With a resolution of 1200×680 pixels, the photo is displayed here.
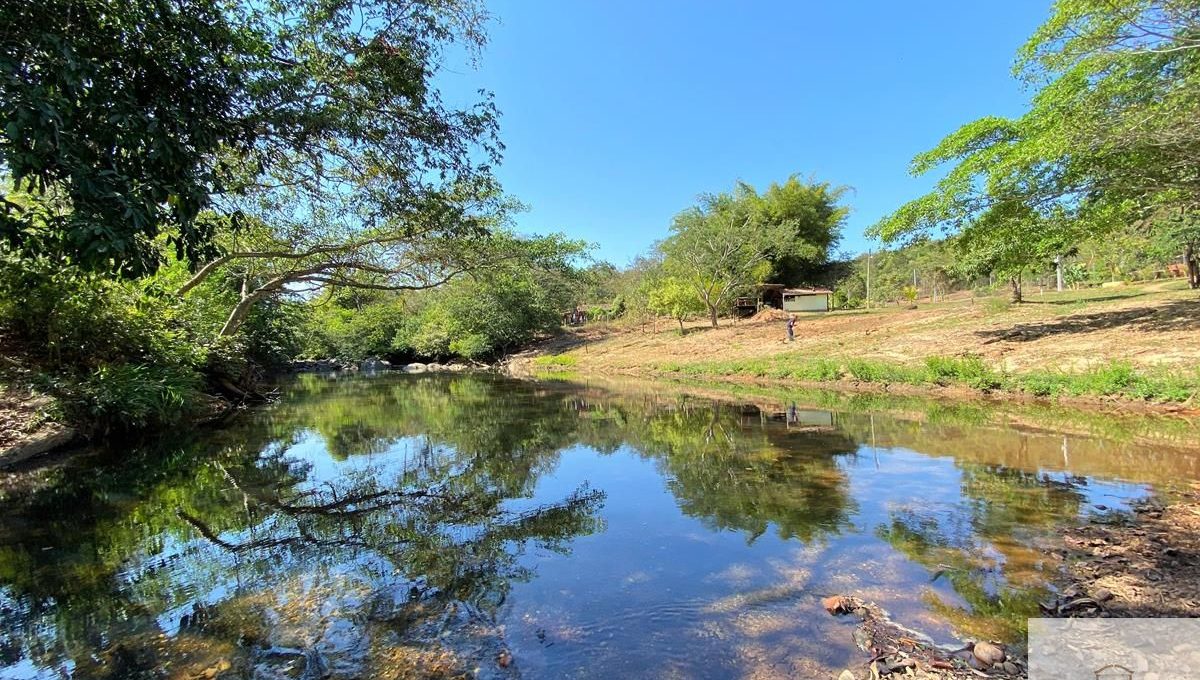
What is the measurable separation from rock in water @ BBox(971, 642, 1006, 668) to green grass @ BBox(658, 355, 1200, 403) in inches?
443

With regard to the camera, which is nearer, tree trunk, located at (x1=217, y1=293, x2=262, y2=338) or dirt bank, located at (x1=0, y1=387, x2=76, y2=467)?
dirt bank, located at (x1=0, y1=387, x2=76, y2=467)

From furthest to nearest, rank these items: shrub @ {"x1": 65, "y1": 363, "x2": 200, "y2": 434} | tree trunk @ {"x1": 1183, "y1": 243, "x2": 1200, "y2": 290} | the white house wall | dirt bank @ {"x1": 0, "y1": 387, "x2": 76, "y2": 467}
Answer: the white house wall
tree trunk @ {"x1": 1183, "y1": 243, "x2": 1200, "y2": 290}
shrub @ {"x1": 65, "y1": 363, "x2": 200, "y2": 434}
dirt bank @ {"x1": 0, "y1": 387, "x2": 76, "y2": 467}

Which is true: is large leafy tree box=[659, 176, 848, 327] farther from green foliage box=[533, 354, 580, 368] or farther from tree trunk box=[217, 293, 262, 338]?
tree trunk box=[217, 293, 262, 338]

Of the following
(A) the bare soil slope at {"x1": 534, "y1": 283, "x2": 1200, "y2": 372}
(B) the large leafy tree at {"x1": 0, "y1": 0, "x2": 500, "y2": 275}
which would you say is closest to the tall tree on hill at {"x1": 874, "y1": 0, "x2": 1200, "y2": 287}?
(A) the bare soil slope at {"x1": 534, "y1": 283, "x2": 1200, "y2": 372}

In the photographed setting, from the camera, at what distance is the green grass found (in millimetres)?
11094

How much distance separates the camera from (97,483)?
8453mm

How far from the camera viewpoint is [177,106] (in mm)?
4883

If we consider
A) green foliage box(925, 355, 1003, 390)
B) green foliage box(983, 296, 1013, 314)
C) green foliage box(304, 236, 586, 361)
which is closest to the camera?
green foliage box(925, 355, 1003, 390)

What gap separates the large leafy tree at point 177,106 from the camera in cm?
357

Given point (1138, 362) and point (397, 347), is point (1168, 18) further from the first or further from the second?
point (397, 347)

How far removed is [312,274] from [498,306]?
26487 mm

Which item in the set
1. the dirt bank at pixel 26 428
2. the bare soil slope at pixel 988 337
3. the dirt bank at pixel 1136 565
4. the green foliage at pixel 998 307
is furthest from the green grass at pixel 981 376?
the dirt bank at pixel 26 428

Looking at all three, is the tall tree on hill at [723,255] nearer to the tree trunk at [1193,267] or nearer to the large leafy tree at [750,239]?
the large leafy tree at [750,239]

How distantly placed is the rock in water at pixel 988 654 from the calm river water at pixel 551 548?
21 cm
